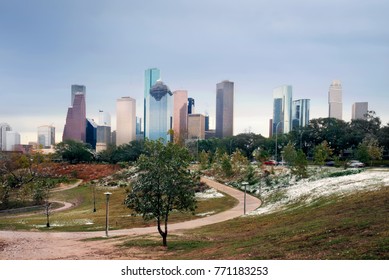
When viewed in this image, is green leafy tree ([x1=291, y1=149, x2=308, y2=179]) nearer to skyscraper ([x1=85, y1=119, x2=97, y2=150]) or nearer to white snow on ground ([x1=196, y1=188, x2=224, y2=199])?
white snow on ground ([x1=196, y1=188, x2=224, y2=199])

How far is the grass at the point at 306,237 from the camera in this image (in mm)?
9242

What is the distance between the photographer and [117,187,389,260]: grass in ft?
30.3

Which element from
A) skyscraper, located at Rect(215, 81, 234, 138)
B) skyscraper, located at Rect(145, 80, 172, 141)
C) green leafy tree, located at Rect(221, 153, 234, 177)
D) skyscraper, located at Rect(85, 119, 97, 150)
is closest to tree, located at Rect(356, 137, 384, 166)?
green leafy tree, located at Rect(221, 153, 234, 177)

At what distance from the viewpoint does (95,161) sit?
62594 mm

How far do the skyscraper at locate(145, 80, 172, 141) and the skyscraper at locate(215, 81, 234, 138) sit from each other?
73.6 inches

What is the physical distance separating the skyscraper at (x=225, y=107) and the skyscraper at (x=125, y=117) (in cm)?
324

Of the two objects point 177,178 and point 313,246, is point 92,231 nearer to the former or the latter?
point 177,178

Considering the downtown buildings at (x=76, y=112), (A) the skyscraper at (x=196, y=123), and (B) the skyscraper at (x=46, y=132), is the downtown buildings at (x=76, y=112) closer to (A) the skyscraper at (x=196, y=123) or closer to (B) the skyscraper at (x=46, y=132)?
(B) the skyscraper at (x=46, y=132)

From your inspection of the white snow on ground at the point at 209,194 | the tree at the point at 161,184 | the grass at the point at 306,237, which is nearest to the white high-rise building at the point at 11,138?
the tree at the point at 161,184

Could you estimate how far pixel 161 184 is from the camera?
13.9m

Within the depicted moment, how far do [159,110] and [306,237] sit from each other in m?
6.87

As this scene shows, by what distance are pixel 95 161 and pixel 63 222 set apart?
39.9 m

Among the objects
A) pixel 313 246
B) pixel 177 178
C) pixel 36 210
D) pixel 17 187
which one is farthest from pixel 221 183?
pixel 313 246

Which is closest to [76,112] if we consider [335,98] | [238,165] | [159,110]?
[159,110]
